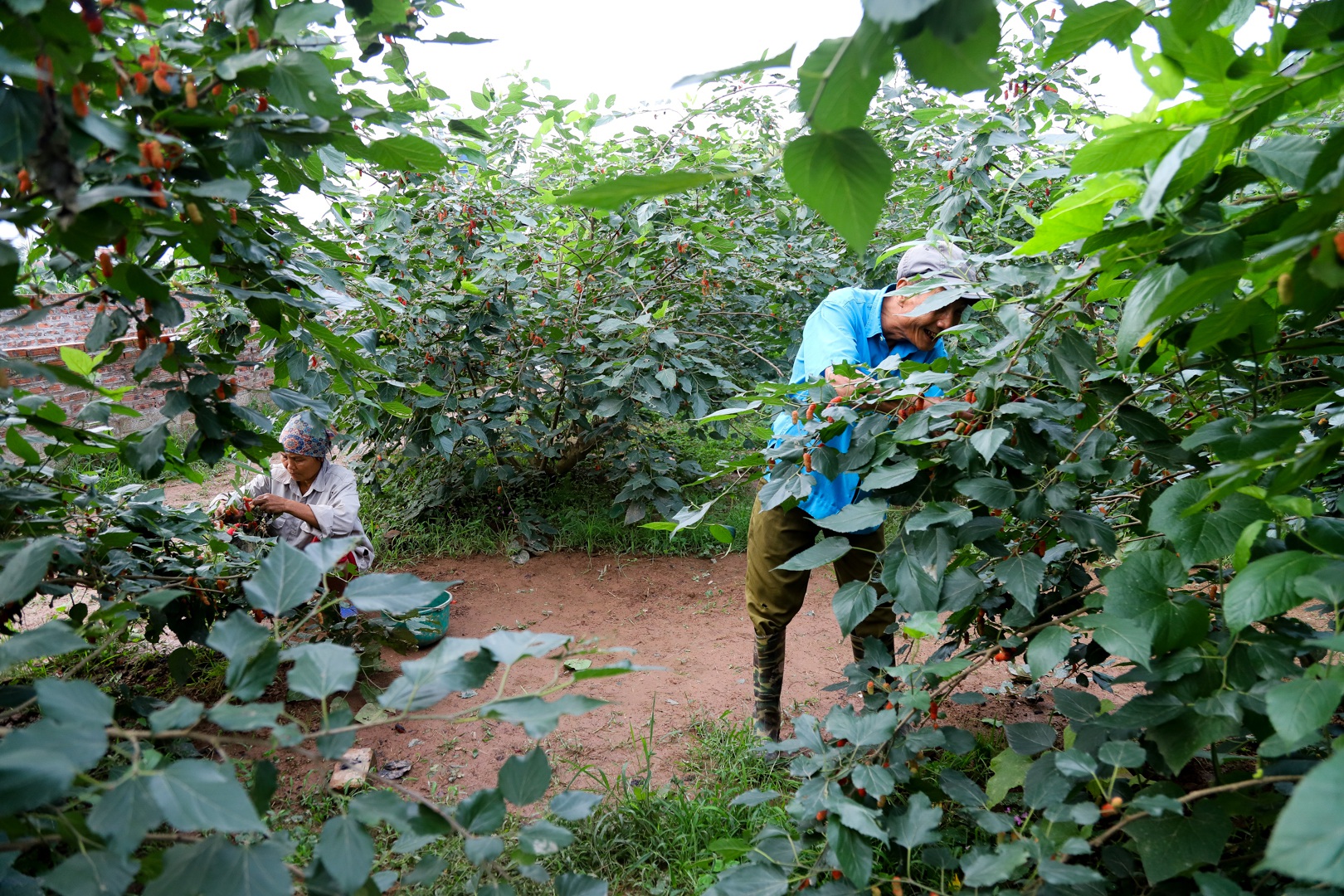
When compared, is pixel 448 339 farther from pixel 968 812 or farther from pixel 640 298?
pixel 968 812

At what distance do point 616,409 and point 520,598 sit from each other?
4.07 ft

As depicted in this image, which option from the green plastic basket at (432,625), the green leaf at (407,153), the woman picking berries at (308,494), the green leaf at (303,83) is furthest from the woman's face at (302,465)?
the green leaf at (303,83)

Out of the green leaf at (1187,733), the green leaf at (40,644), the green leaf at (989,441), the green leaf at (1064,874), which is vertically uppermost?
the green leaf at (989,441)

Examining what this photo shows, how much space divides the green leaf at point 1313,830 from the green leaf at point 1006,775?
1181 mm

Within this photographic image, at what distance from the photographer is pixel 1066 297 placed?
1357 mm

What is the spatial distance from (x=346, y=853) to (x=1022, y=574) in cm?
118

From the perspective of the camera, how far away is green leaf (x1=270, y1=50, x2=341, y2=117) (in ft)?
3.46

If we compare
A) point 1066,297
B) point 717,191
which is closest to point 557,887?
point 1066,297

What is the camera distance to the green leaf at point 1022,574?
1.38 m

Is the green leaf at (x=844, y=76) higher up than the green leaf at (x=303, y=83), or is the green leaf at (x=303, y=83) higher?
the green leaf at (x=303, y=83)

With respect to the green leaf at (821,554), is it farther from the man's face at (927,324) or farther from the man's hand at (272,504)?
the man's hand at (272,504)

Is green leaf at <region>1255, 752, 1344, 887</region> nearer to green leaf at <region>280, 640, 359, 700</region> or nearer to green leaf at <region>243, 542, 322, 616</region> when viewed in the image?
green leaf at <region>280, 640, 359, 700</region>

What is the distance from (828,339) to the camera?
2.44 meters

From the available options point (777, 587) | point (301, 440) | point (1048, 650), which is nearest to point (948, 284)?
point (1048, 650)
